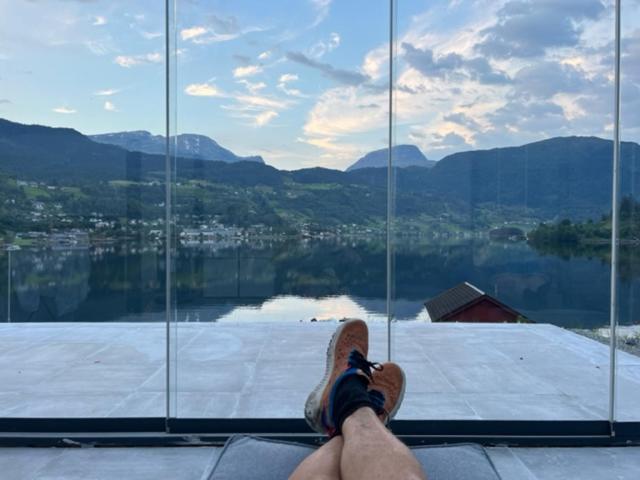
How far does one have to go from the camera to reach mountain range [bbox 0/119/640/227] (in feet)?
8.57

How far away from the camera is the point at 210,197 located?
2.69m

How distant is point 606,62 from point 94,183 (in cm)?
262

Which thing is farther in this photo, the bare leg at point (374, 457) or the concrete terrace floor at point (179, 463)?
the concrete terrace floor at point (179, 463)

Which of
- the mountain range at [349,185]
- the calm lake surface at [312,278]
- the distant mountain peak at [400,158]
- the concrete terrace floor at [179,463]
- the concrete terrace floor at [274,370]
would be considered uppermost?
the distant mountain peak at [400,158]

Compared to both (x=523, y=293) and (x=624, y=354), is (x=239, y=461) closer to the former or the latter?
(x=523, y=293)

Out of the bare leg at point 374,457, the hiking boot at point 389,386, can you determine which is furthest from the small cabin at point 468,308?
the bare leg at point 374,457

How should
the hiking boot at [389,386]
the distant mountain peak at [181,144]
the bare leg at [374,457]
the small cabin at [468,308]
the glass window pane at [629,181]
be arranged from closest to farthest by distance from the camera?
1. the bare leg at [374,457]
2. the hiking boot at [389,386]
3. the glass window pane at [629,181]
4. the distant mountain peak at [181,144]
5. the small cabin at [468,308]

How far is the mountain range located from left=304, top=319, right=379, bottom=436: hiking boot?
0.79m

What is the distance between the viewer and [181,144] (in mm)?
2562

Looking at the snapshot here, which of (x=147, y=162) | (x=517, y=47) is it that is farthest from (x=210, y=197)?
(x=517, y=47)

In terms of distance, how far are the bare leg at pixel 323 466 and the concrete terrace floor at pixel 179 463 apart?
62 cm

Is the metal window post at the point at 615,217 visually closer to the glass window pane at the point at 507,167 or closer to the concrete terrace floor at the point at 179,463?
the glass window pane at the point at 507,167

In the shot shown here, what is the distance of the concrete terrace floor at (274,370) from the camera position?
2.46 m

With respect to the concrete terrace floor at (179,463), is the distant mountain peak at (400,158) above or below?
above
